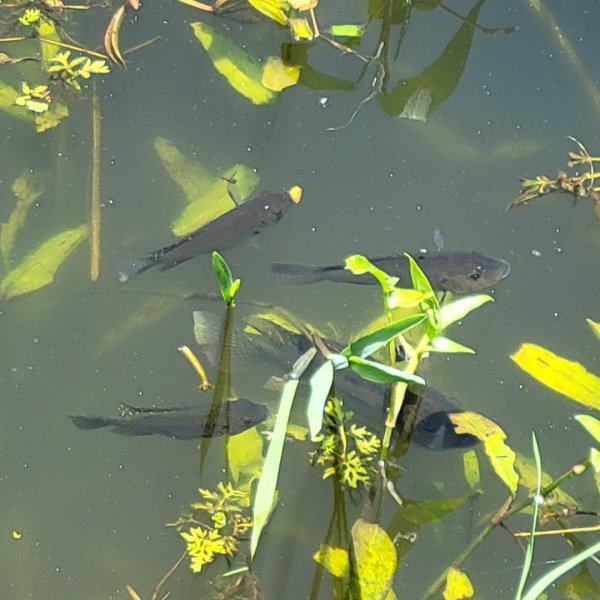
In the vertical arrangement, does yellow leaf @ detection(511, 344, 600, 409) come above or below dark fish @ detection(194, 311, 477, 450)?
above

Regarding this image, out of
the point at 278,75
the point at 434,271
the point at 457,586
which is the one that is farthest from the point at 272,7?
the point at 457,586

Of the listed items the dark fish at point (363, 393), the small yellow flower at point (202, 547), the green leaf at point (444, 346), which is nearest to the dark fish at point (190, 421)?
the dark fish at point (363, 393)

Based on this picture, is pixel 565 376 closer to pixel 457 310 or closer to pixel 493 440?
pixel 493 440

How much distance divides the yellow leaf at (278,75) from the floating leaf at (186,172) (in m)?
0.37

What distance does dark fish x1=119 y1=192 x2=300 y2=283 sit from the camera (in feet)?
8.20

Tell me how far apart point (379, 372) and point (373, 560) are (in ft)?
2.26

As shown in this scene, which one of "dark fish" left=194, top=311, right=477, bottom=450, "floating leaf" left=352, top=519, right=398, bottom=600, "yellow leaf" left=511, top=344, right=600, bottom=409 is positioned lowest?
"floating leaf" left=352, top=519, right=398, bottom=600

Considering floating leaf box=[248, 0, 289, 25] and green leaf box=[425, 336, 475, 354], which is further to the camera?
floating leaf box=[248, 0, 289, 25]

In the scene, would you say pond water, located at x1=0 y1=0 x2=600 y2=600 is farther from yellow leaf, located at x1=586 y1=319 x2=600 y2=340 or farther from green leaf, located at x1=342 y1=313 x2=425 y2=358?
green leaf, located at x1=342 y1=313 x2=425 y2=358

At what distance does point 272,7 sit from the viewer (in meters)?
2.68

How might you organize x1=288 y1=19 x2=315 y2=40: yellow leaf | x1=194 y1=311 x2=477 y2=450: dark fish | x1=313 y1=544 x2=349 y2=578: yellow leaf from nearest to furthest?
x1=313 y1=544 x2=349 y2=578: yellow leaf < x1=194 y1=311 x2=477 y2=450: dark fish < x1=288 y1=19 x2=315 y2=40: yellow leaf

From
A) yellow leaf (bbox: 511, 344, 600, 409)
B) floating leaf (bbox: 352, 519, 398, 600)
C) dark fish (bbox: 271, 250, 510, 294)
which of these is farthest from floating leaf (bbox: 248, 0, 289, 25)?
floating leaf (bbox: 352, 519, 398, 600)

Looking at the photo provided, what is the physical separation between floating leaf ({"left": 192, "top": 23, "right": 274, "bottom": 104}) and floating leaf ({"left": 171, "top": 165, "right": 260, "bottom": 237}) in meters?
0.27

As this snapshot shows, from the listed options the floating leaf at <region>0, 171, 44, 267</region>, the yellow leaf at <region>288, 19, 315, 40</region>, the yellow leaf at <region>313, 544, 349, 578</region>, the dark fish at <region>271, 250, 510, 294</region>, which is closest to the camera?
the yellow leaf at <region>313, 544, 349, 578</region>
